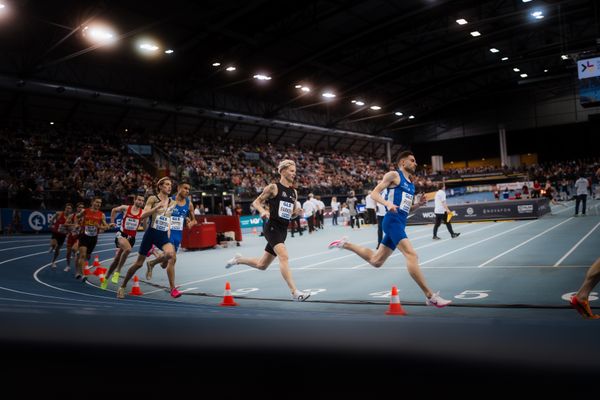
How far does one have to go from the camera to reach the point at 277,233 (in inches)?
280

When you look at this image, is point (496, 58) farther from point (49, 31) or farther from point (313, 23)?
point (49, 31)

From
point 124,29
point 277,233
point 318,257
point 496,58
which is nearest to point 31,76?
point 124,29

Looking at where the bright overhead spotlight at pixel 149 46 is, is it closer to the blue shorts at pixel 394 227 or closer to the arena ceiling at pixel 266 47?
the arena ceiling at pixel 266 47

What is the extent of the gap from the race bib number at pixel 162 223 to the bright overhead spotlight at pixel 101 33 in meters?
17.8

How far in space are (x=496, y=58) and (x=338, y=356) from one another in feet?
148

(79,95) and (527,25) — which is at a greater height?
(527,25)

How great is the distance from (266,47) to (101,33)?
397 inches

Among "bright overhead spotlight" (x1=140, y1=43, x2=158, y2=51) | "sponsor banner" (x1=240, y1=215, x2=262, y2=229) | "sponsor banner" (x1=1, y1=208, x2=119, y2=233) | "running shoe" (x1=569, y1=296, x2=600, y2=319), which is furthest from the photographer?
"sponsor banner" (x1=240, y1=215, x2=262, y2=229)

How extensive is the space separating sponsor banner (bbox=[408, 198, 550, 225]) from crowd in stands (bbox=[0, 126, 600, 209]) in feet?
15.6

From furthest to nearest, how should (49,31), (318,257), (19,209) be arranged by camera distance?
(49,31), (19,209), (318,257)

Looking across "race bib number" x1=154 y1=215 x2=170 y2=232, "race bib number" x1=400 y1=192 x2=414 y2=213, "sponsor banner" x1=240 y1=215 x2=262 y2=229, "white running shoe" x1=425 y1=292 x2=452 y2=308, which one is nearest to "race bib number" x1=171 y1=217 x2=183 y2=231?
"race bib number" x1=154 y1=215 x2=170 y2=232

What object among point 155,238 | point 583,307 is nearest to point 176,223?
point 155,238

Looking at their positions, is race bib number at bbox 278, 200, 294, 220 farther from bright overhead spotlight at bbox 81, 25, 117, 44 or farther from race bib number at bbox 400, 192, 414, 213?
bright overhead spotlight at bbox 81, 25, 117, 44

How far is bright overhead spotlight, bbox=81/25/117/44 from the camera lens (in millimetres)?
22500
